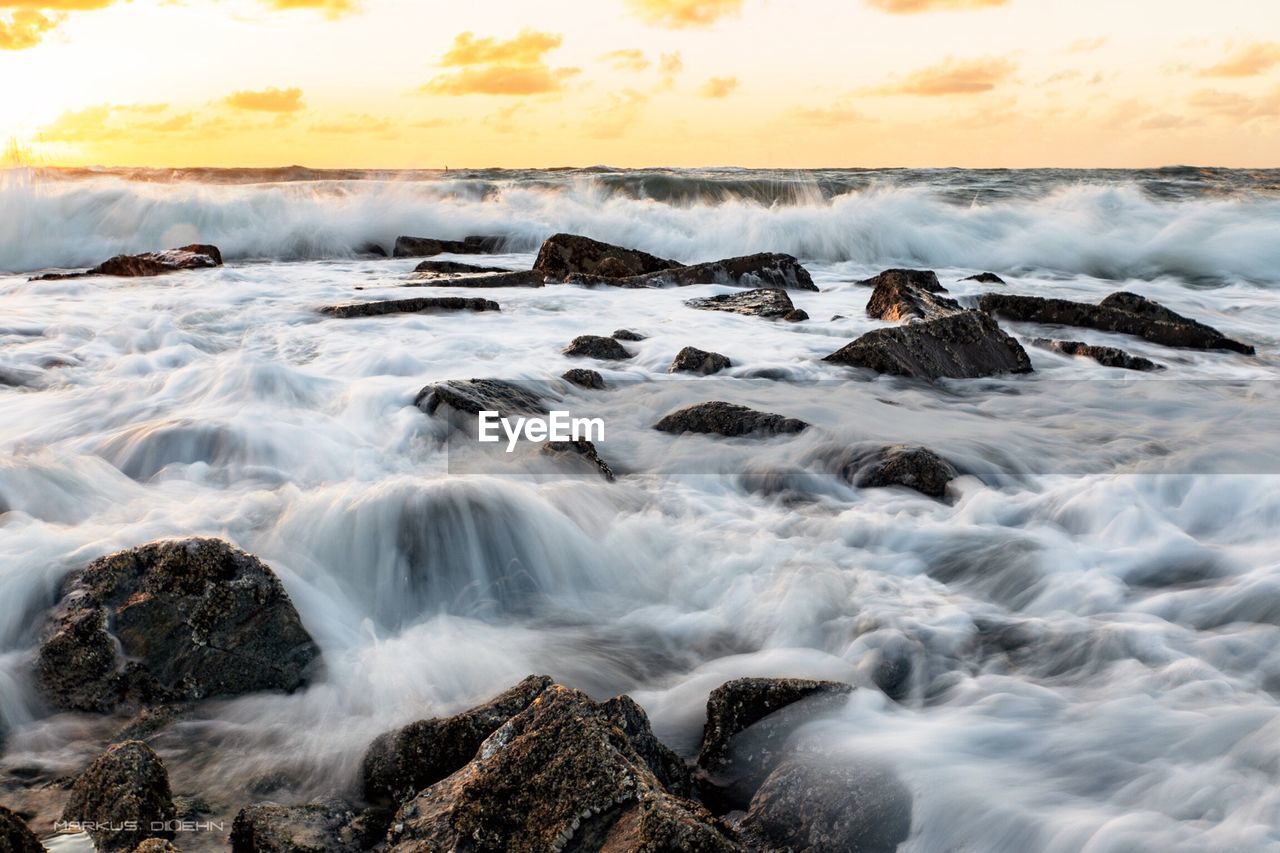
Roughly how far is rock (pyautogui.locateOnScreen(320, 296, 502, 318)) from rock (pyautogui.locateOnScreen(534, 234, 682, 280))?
2.70 m

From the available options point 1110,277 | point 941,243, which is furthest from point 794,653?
point 941,243

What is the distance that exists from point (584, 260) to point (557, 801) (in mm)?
10597

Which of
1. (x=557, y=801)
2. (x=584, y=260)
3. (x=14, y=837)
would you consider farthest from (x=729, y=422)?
(x=584, y=260)

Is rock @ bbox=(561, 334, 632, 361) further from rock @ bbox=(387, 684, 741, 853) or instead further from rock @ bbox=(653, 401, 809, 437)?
rock @ bbox=(387, 684, 741, 853)

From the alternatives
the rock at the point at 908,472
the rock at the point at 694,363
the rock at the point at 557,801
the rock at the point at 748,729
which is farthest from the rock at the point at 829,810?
the rock at the point at 694,363

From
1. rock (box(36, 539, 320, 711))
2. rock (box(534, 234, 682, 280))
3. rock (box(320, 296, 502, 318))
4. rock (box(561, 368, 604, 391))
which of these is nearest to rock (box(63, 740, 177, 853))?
rock (box(36, 539, 320, 711))

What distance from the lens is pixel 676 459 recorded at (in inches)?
197

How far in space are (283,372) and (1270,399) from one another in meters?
6.44

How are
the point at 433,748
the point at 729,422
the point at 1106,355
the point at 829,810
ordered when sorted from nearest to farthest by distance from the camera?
the point at 829,810, the point at 433,748, the point at 729,422, the point at 1106,355

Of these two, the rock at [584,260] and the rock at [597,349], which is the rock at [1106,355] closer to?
the rock at [597,349]

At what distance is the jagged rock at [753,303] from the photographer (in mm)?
9359

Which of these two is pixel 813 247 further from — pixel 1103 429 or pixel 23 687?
pixel 23 687

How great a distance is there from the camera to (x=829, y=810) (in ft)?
7.19

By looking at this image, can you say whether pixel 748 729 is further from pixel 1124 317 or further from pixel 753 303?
pixel 1124 317
